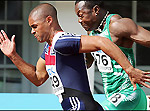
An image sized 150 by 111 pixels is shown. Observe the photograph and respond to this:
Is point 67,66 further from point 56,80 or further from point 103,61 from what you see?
point 103,61

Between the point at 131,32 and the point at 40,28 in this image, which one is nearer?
the point at 40,28

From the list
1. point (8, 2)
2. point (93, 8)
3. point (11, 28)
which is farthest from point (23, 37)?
point (93, 8)

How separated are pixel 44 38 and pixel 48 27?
0.07 meters

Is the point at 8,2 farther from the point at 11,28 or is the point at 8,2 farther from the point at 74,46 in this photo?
the point at 74,46

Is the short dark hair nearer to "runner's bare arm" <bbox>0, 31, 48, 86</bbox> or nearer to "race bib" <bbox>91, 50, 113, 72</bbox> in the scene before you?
"race bib" <bbox>91, 50, 113, 72</bbox>

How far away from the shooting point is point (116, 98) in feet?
7.72

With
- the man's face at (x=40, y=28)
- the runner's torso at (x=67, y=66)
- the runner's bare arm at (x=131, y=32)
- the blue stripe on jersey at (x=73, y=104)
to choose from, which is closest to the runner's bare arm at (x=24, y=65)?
the man's face at (x=40, y=28)

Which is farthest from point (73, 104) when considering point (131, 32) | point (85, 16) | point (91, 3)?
point (91, 3)

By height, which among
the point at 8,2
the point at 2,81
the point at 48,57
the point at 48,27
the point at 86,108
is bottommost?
the point at 2,81

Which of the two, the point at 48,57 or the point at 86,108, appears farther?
the point at 48,57

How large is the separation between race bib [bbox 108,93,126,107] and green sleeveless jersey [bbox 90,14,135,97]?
0.31 feet

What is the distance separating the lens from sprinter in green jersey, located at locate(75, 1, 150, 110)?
236 centimetres

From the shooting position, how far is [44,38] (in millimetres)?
2109

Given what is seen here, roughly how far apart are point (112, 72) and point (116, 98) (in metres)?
0.23
